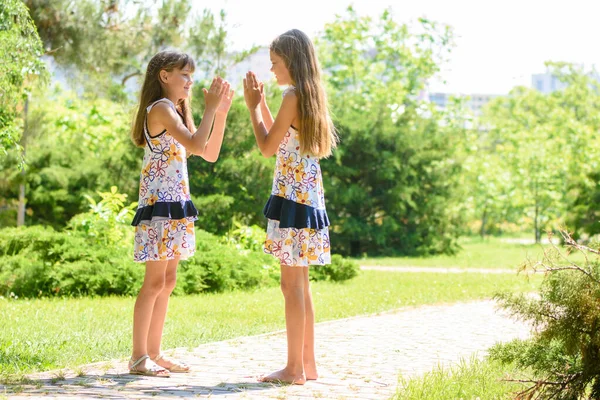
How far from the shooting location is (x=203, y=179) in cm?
1450

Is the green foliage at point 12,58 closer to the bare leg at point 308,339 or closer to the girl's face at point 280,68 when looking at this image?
the girl's face at point 280,68

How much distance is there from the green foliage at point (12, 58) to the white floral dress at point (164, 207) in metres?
1.51

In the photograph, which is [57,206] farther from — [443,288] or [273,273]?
[443,288]

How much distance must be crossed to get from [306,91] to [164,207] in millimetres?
1018

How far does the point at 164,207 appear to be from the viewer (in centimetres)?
498

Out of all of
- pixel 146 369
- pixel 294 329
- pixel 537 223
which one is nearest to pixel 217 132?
pixel 294 329

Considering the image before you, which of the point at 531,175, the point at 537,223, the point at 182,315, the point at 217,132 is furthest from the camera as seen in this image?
the point at 537,223

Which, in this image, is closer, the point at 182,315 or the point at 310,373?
the point at 310,373

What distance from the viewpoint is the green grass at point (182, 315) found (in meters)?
5.79

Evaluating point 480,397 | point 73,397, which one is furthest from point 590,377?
point 73,397

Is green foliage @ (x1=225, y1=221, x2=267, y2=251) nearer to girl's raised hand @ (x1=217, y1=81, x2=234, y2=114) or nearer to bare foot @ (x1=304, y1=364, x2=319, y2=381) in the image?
bare foot @ (x1=304, y1=364, x2=319, y2=381)

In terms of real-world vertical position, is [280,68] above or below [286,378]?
above

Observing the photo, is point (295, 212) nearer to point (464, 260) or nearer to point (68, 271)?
point (68, 271)

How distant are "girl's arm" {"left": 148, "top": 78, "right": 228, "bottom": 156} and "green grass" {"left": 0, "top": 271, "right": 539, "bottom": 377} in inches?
61.2
